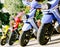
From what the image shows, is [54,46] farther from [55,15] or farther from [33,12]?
[33,12]

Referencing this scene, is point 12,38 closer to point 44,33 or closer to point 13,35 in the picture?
point 13,35

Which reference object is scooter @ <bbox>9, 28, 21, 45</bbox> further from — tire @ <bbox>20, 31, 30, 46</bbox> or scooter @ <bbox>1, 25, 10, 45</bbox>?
tire @ <bbox>20, 31, 30, 46</bbox>

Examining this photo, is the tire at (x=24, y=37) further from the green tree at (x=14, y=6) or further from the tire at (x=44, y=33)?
the green tree at (x=14, y=6)

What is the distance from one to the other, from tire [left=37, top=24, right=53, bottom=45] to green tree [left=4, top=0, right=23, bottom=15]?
5031mm

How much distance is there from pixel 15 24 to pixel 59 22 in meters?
1.92

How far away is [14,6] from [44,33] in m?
6.10

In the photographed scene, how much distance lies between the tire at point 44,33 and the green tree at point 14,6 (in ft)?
16.5

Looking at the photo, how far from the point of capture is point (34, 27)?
6.08m

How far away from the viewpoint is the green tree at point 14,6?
10.8 metres

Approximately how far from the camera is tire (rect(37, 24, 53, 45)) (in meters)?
5.42

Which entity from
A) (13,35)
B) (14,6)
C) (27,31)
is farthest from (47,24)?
(14,6)

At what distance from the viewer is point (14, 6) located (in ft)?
37.4

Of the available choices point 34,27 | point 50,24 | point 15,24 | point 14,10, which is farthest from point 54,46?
point 14,10

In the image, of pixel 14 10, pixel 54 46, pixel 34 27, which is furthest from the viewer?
pixel 14 10
